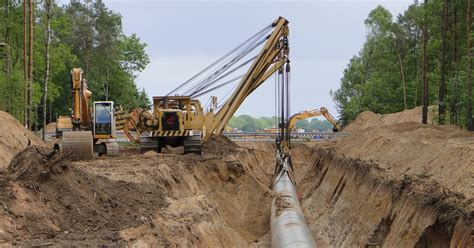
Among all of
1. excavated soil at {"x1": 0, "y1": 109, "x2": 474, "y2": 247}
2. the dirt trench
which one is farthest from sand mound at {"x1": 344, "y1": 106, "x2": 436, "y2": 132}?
excavated soil at {"x1": 0, "y1": 109, "x2": 474, "y2": 247}

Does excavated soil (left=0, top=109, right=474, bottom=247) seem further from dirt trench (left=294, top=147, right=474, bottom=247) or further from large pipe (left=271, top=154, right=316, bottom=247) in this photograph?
large pipe (left=271, top=154, right=316, bottom=247)

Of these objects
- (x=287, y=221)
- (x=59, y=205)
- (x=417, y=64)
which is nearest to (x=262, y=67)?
(x=287, y=221)

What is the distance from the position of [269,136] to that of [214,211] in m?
34.3

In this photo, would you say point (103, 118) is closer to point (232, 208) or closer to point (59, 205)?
point (232, 208)

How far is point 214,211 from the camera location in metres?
15.2

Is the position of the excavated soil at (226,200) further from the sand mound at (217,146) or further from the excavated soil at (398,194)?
the sand mound at (217,146)

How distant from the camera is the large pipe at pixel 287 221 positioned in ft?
44.1

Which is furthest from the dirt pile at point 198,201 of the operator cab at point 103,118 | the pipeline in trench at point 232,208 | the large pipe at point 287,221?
the operator cab at point 103,118

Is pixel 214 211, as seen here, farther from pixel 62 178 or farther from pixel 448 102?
pixel 448 102

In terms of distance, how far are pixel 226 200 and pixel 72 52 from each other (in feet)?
138

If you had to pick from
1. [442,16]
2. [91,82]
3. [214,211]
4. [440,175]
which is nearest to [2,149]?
[214,211]

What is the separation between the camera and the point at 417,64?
55.2m

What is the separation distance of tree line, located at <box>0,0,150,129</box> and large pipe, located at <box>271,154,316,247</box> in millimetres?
21331

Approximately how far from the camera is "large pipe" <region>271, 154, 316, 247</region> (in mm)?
13445
